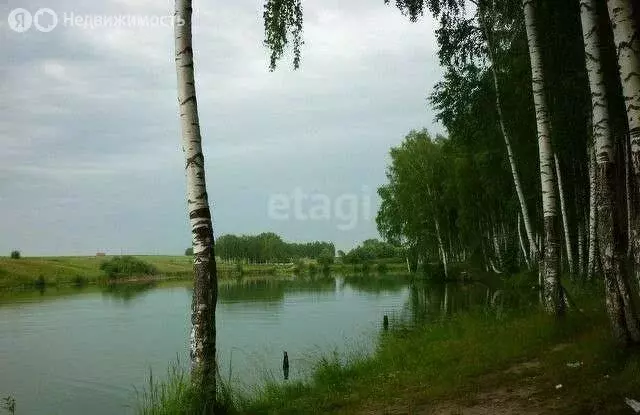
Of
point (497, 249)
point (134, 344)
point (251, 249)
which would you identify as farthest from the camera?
point (251, 249)

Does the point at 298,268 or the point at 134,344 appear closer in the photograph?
the point at 134,344

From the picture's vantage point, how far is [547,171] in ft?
38.1

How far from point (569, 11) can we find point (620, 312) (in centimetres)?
645

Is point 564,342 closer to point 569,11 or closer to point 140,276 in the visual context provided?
point 569,11

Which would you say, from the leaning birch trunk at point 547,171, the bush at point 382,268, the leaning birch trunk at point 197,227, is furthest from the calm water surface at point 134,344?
the bush at point 382,268

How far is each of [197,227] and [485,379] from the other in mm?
4785

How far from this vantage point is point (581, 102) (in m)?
13.3

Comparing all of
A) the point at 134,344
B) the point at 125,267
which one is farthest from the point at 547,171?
the point at 125,267

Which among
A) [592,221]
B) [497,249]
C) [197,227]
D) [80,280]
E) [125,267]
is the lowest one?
[80,280]

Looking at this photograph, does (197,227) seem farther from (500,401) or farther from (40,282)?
(40,282)

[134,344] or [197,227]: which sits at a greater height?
[197,227]

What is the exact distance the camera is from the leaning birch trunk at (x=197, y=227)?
25.1 feet

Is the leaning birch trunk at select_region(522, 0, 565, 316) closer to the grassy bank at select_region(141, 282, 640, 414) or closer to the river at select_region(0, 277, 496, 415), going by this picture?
the grassy bank at select_region(141, 282, 640, 414)

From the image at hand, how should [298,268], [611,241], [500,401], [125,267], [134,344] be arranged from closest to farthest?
1. [500,401]
2. [611,241]
3. [134,344]
4. [125,267]
5. [298,268]
